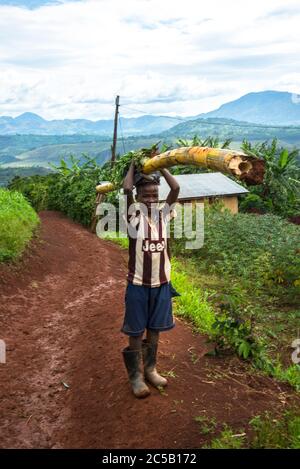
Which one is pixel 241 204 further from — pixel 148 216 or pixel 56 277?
pixel 148 216

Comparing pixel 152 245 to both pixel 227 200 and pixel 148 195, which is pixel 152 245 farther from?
pixel 227 200

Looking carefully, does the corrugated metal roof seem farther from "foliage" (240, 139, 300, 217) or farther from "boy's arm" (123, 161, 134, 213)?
"boy's arm" (123, 161, 134, 213)

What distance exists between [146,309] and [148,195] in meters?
1.04

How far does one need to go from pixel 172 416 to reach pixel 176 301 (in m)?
3.88

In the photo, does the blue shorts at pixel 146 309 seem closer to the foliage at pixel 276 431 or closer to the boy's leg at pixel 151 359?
the boy's leg at pixel 151 359

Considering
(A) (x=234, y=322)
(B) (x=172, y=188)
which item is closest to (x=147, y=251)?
(B) (x=172, y=188)

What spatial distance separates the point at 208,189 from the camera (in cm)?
2498

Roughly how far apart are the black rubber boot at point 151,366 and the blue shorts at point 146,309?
256 mm

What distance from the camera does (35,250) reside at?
1177 centimetres

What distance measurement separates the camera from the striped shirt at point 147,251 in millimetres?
4590

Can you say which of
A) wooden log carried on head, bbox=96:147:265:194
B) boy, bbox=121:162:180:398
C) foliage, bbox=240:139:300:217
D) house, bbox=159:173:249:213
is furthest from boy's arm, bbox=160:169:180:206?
foliage, bbox=240:139:300:217

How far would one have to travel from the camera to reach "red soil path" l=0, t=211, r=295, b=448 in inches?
170

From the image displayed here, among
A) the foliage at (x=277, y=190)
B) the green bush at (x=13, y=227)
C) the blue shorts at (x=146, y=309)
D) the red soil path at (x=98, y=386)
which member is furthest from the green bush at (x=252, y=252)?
the foliage at (x=277, y=190)
